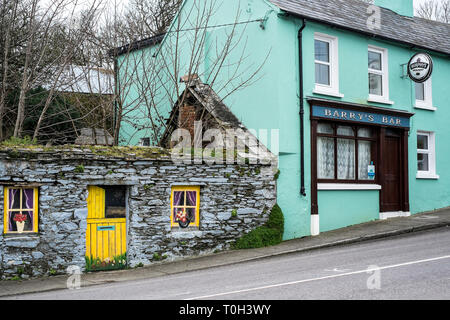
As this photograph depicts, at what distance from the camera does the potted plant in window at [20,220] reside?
11384 millimetres

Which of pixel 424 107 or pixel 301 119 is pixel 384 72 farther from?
pixel 301 119

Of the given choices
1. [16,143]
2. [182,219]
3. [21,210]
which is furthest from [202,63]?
[21,210]

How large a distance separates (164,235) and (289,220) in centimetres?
376

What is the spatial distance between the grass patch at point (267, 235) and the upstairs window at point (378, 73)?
5773 mm

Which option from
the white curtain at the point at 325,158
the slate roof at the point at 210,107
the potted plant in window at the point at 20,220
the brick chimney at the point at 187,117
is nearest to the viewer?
the potted plant in window at the point at 20,220

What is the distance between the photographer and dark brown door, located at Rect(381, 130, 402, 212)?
1684 centimetres

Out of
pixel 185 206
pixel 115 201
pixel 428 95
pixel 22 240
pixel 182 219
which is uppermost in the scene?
pixel 428 95

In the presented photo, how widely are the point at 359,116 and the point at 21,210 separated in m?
10.0

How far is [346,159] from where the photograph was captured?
16203 mm

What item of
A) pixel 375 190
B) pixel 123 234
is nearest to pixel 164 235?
pixel 123 234

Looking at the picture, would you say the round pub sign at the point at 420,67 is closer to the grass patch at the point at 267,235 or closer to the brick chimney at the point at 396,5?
the brick chimney at the point at 396,5

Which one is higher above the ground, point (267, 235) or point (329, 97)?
point (329, 97)

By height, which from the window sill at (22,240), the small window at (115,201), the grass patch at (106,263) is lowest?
the grass patch at (106,263)

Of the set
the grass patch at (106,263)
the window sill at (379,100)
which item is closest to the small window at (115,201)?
the grass patch at (106,263)
